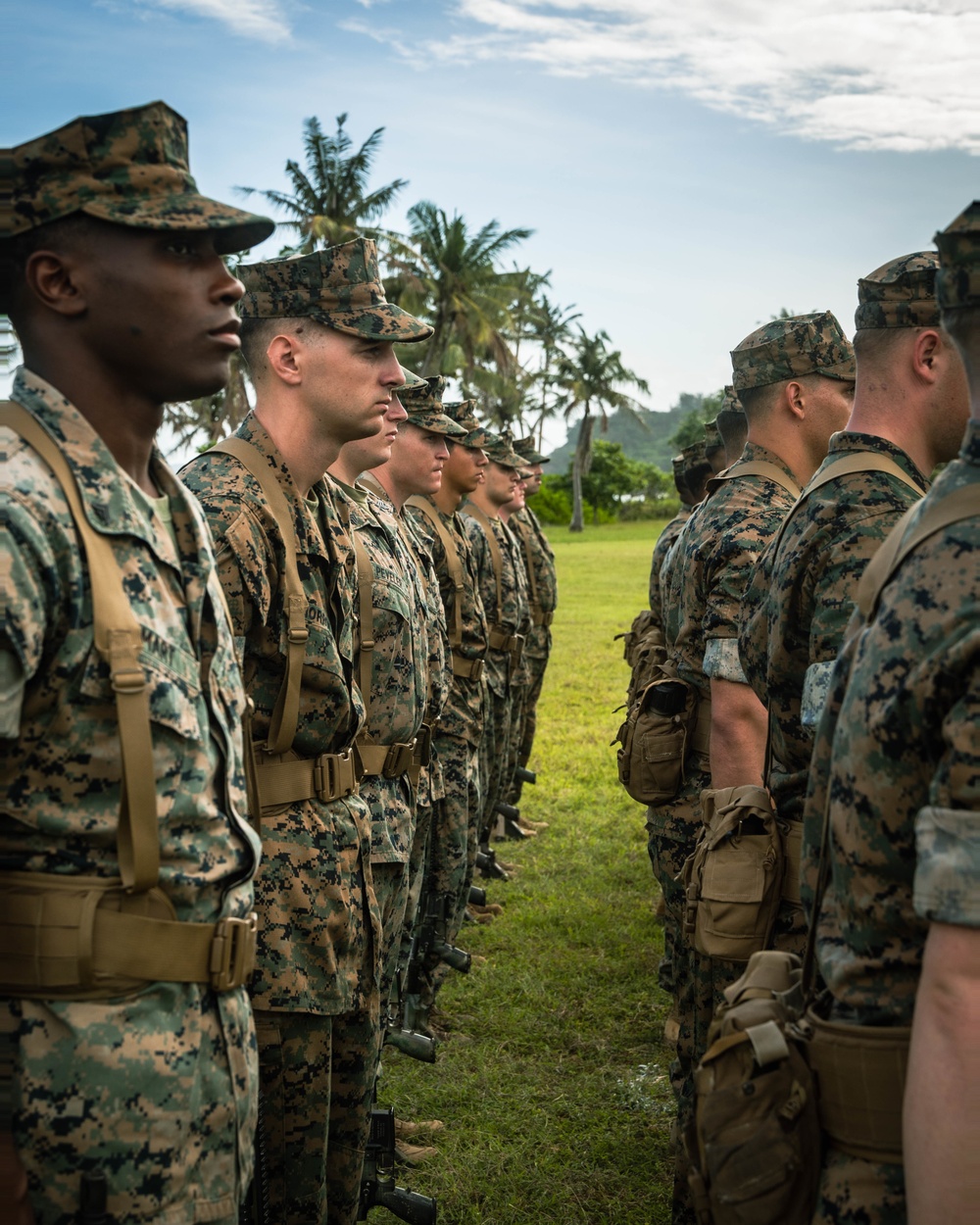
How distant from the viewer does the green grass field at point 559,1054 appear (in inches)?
163

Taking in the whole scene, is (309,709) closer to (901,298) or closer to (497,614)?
(901,298)

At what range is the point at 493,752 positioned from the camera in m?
8.16

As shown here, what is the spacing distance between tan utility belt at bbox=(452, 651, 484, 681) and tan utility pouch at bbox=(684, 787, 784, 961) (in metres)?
3.46

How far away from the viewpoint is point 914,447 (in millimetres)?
2771

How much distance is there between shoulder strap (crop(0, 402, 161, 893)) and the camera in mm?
1877

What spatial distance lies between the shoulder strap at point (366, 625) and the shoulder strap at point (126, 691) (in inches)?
70.7

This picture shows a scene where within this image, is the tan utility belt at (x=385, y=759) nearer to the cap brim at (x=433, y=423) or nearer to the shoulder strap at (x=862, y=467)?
the shoulder strap at (x=862, y=467)

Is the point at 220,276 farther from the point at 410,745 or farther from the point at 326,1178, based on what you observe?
the point at 326,1178

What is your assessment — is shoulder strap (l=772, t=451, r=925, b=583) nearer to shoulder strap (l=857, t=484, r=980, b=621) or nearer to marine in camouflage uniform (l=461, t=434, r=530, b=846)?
shoulder strap (l=857, t=484, r=980, b=621)

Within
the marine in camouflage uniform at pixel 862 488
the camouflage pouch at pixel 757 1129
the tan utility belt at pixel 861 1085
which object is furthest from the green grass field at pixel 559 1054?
the tan utility belt at pixel 861 1085

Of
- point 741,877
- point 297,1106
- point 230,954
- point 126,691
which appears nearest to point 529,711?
point 741,877

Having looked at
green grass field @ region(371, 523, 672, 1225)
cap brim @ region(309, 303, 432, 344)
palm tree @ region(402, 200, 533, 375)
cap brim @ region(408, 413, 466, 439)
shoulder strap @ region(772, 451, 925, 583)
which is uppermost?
palm tree @ region(402, 200, 533, 375)

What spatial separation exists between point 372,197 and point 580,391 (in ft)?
97.5

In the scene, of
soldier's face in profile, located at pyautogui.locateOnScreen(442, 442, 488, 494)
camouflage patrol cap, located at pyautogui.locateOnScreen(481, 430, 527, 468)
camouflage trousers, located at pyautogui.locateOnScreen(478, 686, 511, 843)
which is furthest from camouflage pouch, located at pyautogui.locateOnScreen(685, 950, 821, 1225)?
camouflage patrol cap, located at pyautogui.locateOnScreen(481, 430, 527, 468)
